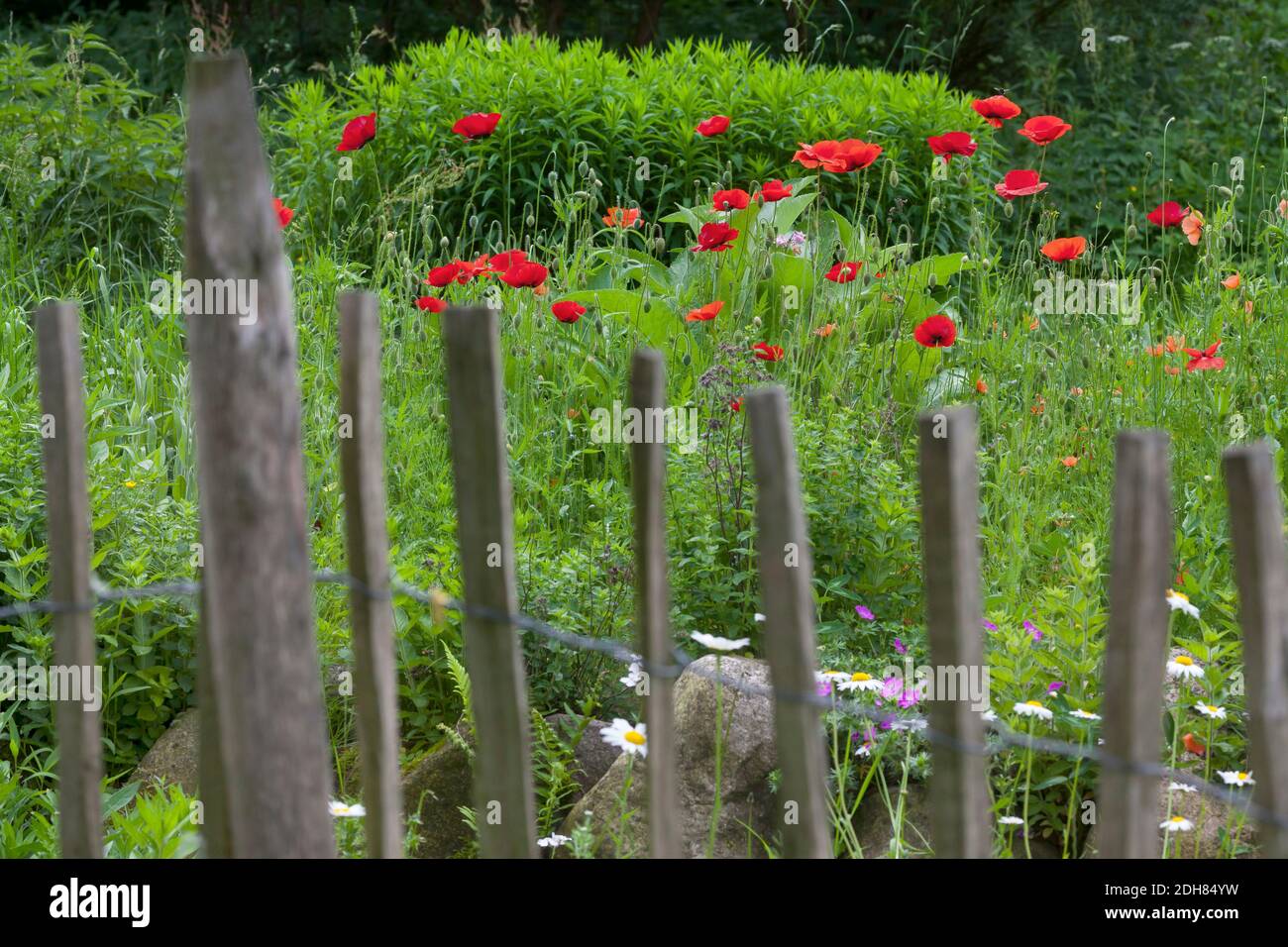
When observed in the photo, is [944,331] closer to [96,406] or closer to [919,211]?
[96,406]

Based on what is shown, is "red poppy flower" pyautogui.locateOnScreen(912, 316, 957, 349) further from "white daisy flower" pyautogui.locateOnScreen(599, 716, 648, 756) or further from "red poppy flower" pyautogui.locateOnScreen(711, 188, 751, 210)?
"white daisy flower" pyautogui.locateOnScreen(599, 716, 648, 756)

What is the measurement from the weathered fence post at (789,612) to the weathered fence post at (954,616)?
13 centimetres

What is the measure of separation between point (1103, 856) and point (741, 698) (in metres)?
1.19

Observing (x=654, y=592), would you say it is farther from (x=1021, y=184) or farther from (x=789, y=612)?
(x=1021, y=184)

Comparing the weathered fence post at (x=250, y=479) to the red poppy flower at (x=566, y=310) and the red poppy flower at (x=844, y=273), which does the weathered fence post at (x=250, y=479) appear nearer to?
the red poppy flower at (x=566, y=310)

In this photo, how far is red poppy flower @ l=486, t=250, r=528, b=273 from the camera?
3662 mm

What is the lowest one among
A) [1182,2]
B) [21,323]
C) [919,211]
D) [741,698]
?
[741,698]

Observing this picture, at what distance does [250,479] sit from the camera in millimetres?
1392

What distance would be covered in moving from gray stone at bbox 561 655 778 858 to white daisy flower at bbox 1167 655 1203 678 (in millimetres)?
729

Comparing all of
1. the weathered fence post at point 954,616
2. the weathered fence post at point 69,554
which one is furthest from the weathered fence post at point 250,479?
the weathered fence post at point 954,616

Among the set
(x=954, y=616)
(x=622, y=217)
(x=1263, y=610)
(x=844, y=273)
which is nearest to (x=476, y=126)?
(x=622, y=217)

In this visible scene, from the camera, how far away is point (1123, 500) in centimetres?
135

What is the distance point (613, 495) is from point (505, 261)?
2.60ft
